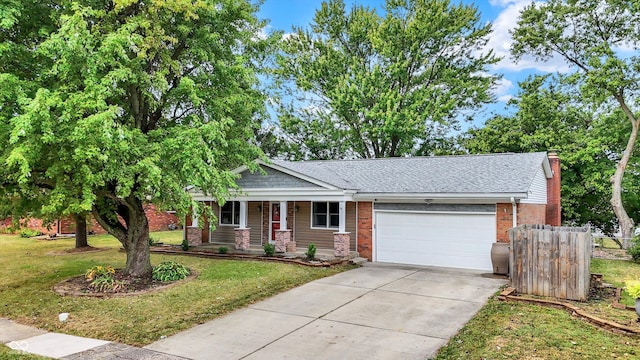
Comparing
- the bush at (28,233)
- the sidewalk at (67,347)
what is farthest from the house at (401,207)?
the bush at (28,233)

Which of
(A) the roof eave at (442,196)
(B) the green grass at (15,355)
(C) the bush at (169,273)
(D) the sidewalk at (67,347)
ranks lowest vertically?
(D) the sidewalk at (67,347)

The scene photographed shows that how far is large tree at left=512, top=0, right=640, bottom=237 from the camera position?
70.4ft

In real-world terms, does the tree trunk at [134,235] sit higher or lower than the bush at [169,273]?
higher

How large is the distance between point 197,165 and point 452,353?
256 inches

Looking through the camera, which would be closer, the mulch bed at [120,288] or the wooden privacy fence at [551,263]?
the wooden privacy fence at [551,263]

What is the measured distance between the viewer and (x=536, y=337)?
21.3ft

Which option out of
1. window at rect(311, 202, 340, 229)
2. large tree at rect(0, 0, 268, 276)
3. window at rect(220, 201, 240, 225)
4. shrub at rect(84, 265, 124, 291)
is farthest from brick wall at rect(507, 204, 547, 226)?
shrub at rect(84, 265, 124, 291)

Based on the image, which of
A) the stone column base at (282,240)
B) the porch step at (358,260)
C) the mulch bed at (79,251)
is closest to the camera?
the porch step at (358,260)

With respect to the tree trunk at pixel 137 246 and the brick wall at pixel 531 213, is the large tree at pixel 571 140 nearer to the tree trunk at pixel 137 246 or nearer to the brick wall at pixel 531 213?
the brick wall at pixel 531 213

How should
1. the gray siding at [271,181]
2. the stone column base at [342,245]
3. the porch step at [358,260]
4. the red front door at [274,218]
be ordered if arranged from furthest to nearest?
the red front door at [274,218] → the gray siding at [271,181] → the stone column base at [342,245] → the porch step at [358,260]

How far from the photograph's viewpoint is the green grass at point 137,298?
7543 millimetres

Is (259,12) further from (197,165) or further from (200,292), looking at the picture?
(200,292)

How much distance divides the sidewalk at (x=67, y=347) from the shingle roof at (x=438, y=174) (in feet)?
30.9

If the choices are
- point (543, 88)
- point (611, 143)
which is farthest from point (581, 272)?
point (543, 88)
